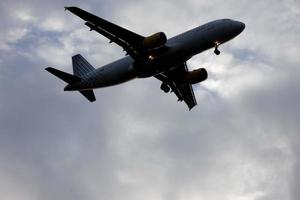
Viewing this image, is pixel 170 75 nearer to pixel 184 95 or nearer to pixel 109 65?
pixel 184 95

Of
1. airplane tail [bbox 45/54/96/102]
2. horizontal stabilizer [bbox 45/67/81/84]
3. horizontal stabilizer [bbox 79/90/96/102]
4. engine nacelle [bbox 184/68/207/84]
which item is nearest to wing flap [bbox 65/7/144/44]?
airplane tail [bbox 45/54/96/102]

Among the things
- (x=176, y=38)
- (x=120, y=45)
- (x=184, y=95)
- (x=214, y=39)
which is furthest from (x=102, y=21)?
(x=184, y=95)

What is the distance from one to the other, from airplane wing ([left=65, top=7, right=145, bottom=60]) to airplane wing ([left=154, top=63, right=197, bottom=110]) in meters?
10.2

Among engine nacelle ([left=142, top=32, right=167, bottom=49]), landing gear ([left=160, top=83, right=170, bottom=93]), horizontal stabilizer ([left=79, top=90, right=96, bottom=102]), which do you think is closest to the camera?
engine nacelle ([left=142, top=32, right=167, bottom=49])

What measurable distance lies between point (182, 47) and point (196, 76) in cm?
962

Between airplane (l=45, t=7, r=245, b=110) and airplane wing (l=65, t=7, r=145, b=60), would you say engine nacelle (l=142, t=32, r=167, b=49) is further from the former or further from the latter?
airplane wing (l=65, t=7, r=145, b=60)

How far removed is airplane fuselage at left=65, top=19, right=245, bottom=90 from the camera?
63750 millimetres

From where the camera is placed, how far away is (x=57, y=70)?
231 ft

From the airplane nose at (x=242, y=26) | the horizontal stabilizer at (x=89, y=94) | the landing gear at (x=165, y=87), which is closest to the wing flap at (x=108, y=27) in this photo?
the airplane nose at (x=242, y=26)

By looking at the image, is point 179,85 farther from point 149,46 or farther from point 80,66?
point 80,66

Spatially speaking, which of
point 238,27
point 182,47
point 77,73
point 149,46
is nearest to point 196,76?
point 182,47

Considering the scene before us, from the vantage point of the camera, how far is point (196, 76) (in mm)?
72438

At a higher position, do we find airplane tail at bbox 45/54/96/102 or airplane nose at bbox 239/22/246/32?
airplane nose at bbox 239/22/246/32

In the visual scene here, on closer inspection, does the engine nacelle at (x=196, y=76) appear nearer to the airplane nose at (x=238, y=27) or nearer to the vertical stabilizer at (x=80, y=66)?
the airplane nose at (x=238, y=27)
